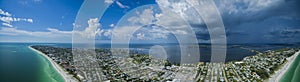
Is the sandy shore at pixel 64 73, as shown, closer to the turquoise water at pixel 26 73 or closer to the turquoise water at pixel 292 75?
the turquoise water at pixel 26 73

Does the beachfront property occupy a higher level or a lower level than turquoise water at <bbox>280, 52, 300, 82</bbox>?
higher

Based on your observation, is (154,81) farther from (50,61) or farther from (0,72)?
(50,61)

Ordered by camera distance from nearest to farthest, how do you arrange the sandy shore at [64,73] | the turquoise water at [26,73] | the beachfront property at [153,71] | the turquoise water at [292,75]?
the beachfront property at [153,71]
the sandy shore at [64,73]
the turquoise water at [292,75]
the turquoise water at [26,73]

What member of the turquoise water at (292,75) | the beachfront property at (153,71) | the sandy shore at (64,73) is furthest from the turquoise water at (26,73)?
the turquoise water at (292,75)

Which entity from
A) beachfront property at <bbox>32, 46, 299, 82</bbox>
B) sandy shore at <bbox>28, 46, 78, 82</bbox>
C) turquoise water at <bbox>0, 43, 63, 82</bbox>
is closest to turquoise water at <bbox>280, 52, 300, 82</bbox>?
beachfront property at <bbox>32, 46, 299, 82</bbox>

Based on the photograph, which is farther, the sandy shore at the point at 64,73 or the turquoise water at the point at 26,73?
the turquoise water at the point at 26,73

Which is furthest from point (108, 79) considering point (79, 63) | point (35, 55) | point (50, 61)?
point (35, 55)

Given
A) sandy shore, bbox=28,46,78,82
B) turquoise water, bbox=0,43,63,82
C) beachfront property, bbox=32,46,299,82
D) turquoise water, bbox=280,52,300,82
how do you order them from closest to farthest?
beachfront property, bbox=32,46,299,82
sandy shore, bbox=28,46,78,82
turquoise water, bbox=280,52,300,82
turquoise water, bbox=0,43,63,82

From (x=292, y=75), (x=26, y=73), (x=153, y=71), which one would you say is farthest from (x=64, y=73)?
(x=292, y=75)

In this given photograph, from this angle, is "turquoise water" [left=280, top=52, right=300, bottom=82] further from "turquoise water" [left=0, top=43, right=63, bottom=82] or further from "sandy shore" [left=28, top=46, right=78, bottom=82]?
"turquoise water" [left=0, top=43, right=63, bottom=82]

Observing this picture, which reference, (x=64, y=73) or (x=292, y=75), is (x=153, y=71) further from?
(x=292, y=75)

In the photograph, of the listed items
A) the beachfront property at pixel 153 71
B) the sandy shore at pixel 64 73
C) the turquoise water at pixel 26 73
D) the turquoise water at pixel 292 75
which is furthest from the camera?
the turquoise water at pixel 26 73
